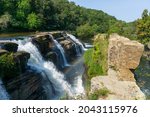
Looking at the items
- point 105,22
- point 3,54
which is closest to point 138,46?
point 3,54

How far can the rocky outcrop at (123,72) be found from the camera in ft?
28.8

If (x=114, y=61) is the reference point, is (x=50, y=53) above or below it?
below

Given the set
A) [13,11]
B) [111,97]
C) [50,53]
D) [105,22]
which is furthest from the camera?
[13,11]

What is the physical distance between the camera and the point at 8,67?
13.4 metres

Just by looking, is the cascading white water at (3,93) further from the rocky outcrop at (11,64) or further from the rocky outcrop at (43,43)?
the rocky outcrop at (43,43)

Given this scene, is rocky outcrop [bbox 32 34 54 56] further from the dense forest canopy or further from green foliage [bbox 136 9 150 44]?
green foliage [bbox 136 9 150 44]

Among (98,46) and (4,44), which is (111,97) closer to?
(4,44)

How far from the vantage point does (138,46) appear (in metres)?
10.5

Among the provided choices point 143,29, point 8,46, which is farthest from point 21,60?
point 143,29

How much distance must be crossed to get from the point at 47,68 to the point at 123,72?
7877 mm

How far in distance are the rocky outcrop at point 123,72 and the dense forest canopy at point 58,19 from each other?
13.1 metres

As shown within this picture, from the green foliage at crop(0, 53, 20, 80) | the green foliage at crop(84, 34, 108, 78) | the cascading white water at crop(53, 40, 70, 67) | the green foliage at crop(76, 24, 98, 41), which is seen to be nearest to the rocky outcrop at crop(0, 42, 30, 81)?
the green foliage at crop(0, 53, 20, 80)

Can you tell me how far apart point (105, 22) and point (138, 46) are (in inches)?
604

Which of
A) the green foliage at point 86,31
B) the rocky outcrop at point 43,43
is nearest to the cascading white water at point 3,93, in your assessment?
the rocky outcrop at point 43,43
